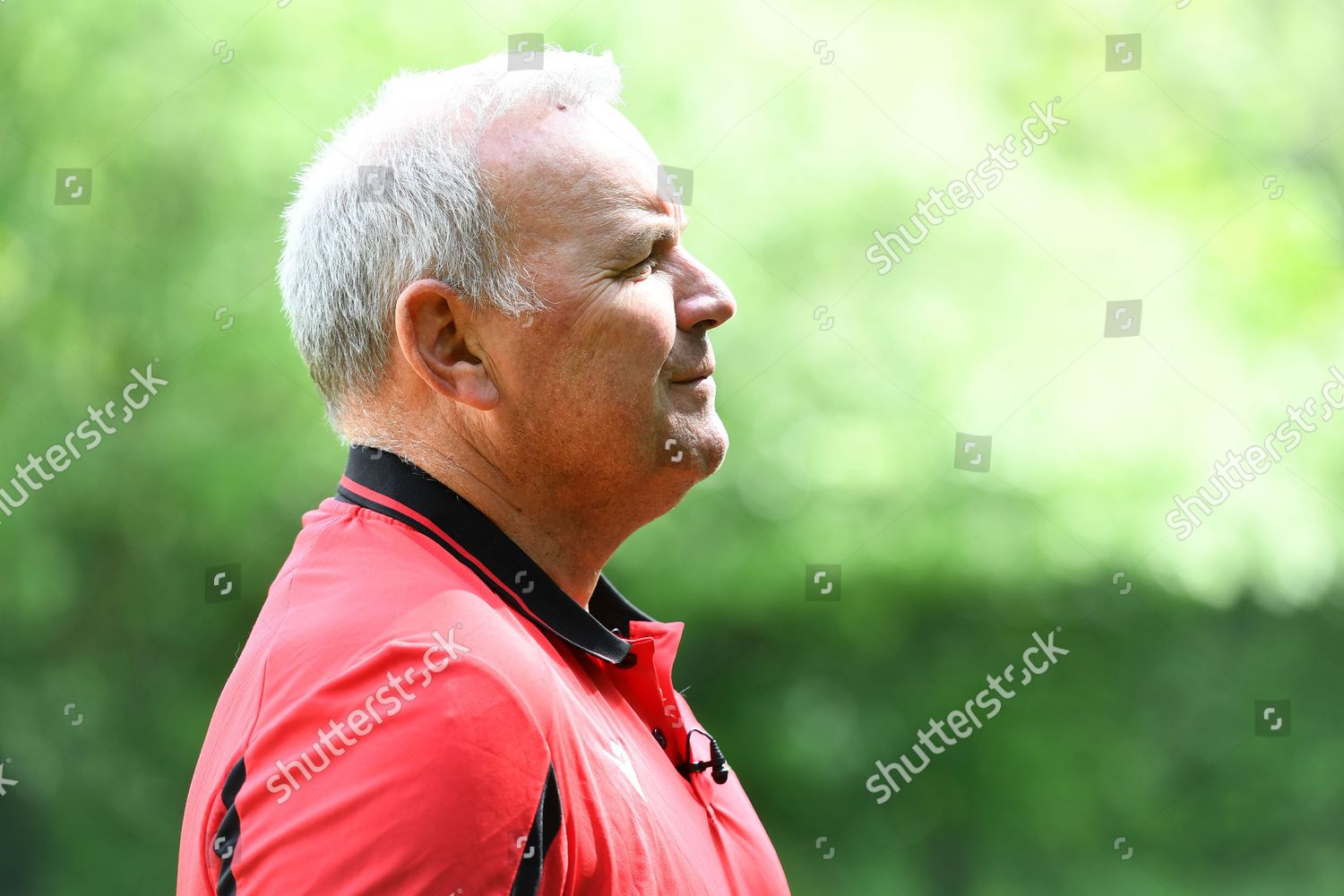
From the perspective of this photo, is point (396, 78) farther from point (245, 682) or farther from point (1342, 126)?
point (1342, 126)

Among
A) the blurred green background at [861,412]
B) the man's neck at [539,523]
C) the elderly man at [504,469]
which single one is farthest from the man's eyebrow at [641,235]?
the blurred green background at [861,412]

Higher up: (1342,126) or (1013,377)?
(1342,126)

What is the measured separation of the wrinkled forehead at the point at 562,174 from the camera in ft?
4.02

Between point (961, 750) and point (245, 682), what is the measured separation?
239cm

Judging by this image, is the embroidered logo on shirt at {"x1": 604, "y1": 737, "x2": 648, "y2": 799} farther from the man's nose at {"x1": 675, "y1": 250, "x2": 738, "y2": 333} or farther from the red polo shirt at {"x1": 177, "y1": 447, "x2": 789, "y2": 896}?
the man's nose at {"x1": 675, "y1": 250, "x2": 738, "y2": 333}

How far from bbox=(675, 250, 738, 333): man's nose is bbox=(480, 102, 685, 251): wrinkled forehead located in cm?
10

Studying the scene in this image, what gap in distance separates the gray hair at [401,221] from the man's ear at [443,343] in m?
0.02

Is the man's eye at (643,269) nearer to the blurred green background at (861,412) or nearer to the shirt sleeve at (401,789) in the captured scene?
the shirt sleeve at (401,789)

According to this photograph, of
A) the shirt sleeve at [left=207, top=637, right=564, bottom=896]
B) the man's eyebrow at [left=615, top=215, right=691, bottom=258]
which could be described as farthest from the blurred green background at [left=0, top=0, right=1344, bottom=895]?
the shirt sleeve at [left=207, top=637, right=564, bottom=896]

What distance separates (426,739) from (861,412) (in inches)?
93.4

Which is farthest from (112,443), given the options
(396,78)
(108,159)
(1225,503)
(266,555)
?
(1225,503)

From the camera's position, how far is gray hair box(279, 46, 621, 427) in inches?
48.0

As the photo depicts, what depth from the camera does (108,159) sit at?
3.24 meters

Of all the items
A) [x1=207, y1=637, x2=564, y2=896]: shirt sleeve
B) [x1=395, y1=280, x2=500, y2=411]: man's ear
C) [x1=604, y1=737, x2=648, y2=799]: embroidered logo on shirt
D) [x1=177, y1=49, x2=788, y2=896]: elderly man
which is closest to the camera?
[x1=207, y1=637, x2=564, y2=896]: shirt sleeve
